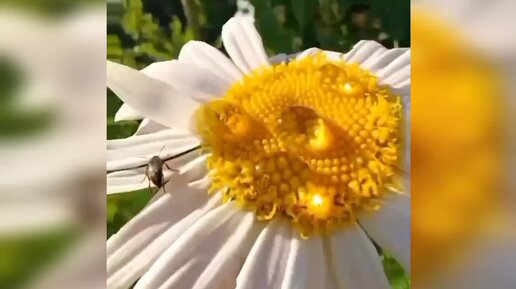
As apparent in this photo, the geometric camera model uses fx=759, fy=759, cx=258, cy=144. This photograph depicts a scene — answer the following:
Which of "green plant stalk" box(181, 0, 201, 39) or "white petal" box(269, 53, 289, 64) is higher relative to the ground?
"green plant stalk" box(181, 0, 201, 39)

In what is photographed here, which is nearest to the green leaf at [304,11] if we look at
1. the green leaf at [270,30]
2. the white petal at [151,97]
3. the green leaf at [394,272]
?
the green leaf at [270,30]

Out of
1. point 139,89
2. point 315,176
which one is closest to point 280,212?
point 315,176

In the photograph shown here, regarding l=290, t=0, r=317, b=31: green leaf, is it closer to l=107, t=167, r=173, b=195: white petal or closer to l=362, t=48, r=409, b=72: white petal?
l=362, t=48, r=409, b=72: white petal

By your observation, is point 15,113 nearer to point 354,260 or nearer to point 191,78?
point 191,78

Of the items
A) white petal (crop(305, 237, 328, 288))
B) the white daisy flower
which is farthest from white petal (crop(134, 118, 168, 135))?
white petal (crop(305, 237, 328, 288))

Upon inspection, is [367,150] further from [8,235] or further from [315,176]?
[8,235]

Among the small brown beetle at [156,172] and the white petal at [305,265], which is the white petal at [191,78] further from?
the white petal at [305,265]
